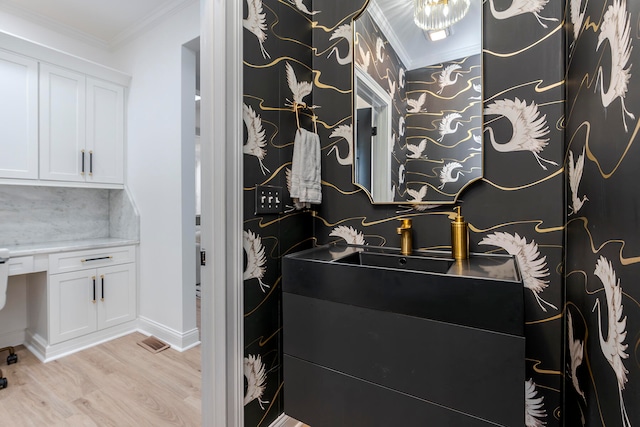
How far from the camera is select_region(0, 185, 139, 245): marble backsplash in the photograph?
238 centimetres

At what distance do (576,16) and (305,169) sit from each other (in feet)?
3.55

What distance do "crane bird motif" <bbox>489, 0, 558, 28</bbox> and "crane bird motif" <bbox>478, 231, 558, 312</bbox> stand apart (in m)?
0.78

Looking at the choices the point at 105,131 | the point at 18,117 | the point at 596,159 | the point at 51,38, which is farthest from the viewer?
the point at 105,131

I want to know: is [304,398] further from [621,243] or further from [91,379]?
[91,379]

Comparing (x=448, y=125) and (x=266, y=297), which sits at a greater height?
(x=448, y=125)

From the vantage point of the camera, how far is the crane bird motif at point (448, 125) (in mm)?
1205

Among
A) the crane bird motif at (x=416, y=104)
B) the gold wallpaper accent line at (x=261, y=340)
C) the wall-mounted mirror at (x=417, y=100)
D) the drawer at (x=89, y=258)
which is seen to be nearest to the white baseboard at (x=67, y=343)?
the drawer at (x=89, y=258)

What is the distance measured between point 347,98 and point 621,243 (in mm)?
1151

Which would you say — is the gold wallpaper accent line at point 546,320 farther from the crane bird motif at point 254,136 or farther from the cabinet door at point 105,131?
the cabinet door at point 105,131

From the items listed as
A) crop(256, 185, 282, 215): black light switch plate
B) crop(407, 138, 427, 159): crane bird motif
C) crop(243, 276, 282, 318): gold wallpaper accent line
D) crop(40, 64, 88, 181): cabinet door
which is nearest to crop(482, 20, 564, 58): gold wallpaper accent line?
crop(407, 138, 427, 159): crane bird motif

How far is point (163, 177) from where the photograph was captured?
245 cm

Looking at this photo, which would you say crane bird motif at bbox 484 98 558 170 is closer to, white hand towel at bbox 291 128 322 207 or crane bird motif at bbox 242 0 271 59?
white hand towel at bbox 291 128 322 207

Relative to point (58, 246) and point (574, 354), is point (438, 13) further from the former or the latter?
point (58, 246)

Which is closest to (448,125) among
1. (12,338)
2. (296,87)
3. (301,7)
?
(296,87)
